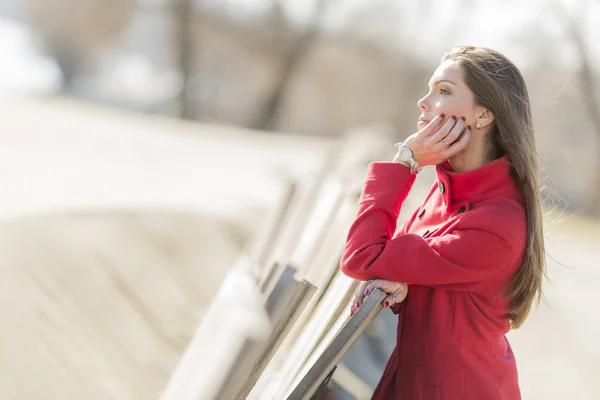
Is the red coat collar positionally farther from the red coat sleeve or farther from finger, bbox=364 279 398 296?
finger, bbox=364 279 398 296

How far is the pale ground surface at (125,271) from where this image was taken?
137 inches

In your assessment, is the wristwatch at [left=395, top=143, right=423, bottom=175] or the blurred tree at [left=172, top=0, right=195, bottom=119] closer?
the wristwatch at [left=395, top=143, right=423, bottom=175]

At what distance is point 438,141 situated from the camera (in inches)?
70.3

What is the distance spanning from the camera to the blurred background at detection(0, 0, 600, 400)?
3623 millimetres

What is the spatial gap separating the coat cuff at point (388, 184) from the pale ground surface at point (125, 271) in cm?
49

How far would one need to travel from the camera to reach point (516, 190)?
179 centimetres

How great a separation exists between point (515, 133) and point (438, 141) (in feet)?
0.59

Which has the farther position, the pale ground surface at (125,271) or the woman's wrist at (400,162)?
the pale ground surface at (125,271)

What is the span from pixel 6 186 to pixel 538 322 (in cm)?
399

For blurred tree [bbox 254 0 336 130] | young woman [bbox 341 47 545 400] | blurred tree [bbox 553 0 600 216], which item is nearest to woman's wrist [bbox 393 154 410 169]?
young woman [bbox 341 47 545 400]

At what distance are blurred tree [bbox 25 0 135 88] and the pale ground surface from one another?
37.3 feet

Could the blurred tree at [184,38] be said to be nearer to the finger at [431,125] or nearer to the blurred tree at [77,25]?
the blurred tree at [77,25]

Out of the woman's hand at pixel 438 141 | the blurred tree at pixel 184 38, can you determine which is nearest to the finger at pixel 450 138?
the woman's hand at pixel 438 141

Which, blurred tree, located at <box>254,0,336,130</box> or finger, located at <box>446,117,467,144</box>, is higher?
blurred tree, located at <box>254,0,336,130</box>
